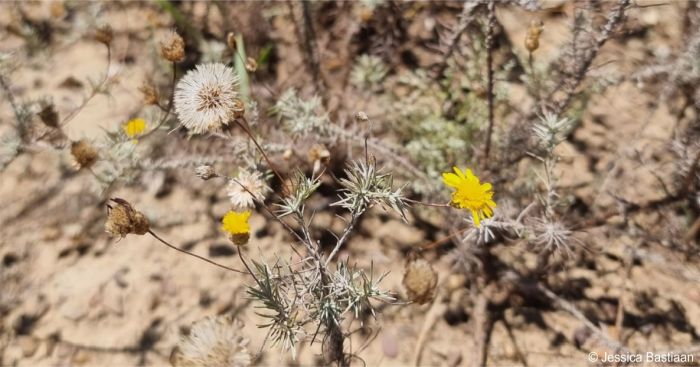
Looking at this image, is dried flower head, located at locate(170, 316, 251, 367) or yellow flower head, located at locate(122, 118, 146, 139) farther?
yellow flower head, located at locate(122, 118, 146, 139)

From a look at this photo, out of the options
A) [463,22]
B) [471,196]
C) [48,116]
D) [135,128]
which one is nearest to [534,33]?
[463,22]

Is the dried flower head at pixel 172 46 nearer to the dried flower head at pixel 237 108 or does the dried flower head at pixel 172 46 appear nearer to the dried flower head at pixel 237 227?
the dried flower head at pixel 237 108

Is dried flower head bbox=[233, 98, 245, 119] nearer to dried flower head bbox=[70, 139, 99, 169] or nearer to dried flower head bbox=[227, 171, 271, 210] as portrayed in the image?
dried flower head bbox=[227, 171, 271, 210]

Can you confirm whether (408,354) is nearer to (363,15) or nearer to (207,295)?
(207,295)

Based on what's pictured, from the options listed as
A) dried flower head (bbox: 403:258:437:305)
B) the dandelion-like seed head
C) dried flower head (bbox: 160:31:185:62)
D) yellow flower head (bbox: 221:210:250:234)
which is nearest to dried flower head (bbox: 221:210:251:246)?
yellow flower head (bbox: 221:210:250:234)

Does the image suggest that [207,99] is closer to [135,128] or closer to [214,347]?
[214,347]
